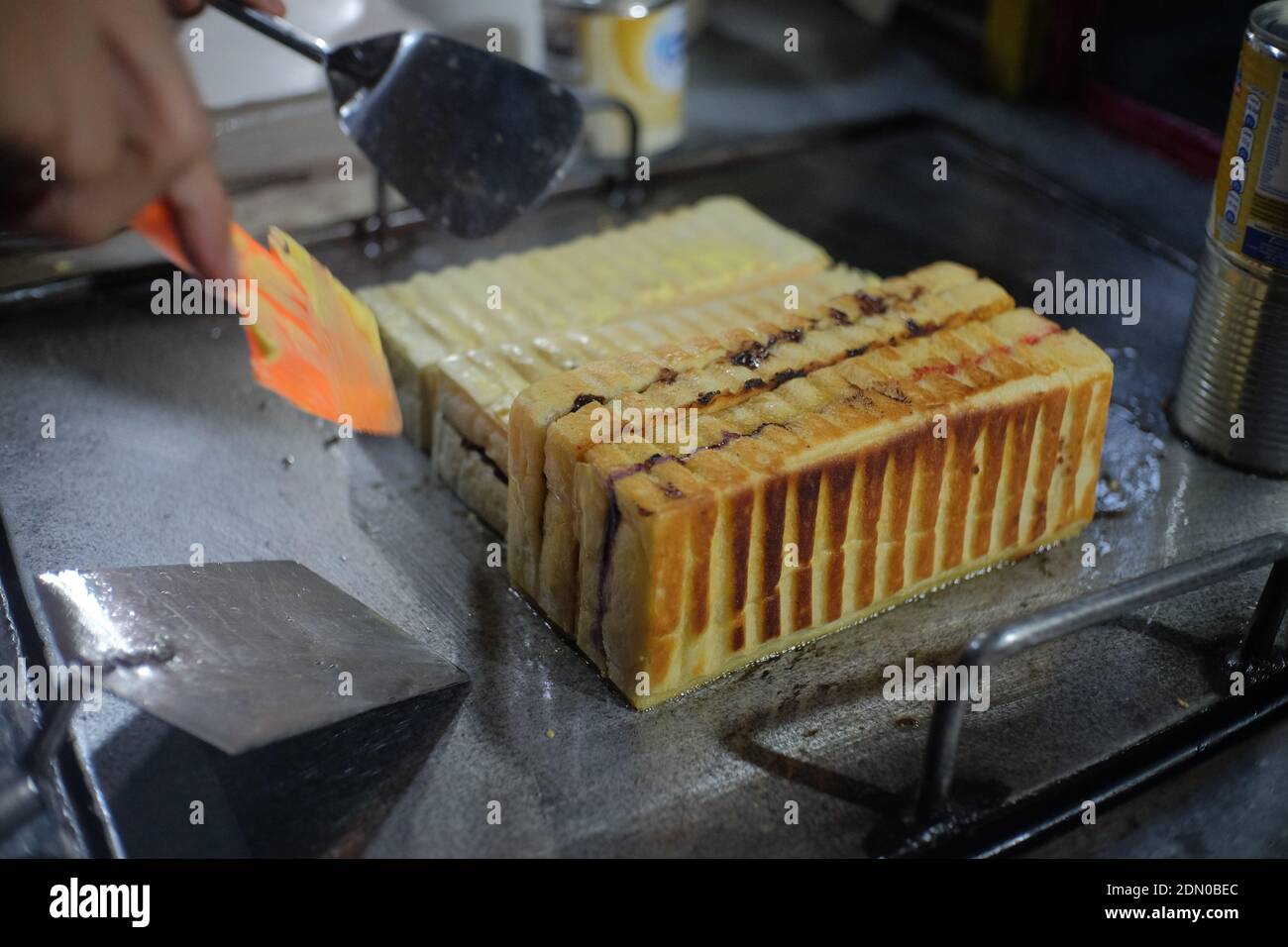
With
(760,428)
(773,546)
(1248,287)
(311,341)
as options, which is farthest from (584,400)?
(1248,287)

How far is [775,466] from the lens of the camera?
2.12 m

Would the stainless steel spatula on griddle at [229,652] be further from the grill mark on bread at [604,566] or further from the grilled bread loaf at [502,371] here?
the grilled bread loaf at [502,371]

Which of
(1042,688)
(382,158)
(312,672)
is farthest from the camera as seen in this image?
(382,158)

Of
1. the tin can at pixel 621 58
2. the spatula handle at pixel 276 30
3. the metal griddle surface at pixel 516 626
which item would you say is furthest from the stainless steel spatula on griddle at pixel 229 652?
the tin can at pixel 621 58

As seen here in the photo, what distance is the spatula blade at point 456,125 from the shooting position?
2.81 metres

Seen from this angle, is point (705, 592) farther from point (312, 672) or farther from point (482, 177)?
point (482, 177)

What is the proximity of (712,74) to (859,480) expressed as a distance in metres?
2.91

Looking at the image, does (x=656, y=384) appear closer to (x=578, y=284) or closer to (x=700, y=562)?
(x=700, y=562)

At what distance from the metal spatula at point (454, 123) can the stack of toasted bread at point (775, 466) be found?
457 mm

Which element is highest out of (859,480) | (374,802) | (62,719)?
(859,480)

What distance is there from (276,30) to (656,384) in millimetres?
1125

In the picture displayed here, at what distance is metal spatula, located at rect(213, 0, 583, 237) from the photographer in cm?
281

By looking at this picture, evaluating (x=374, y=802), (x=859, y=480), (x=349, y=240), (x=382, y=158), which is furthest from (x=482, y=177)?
(x=374, y=802)

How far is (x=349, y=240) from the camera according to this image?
138 inches
